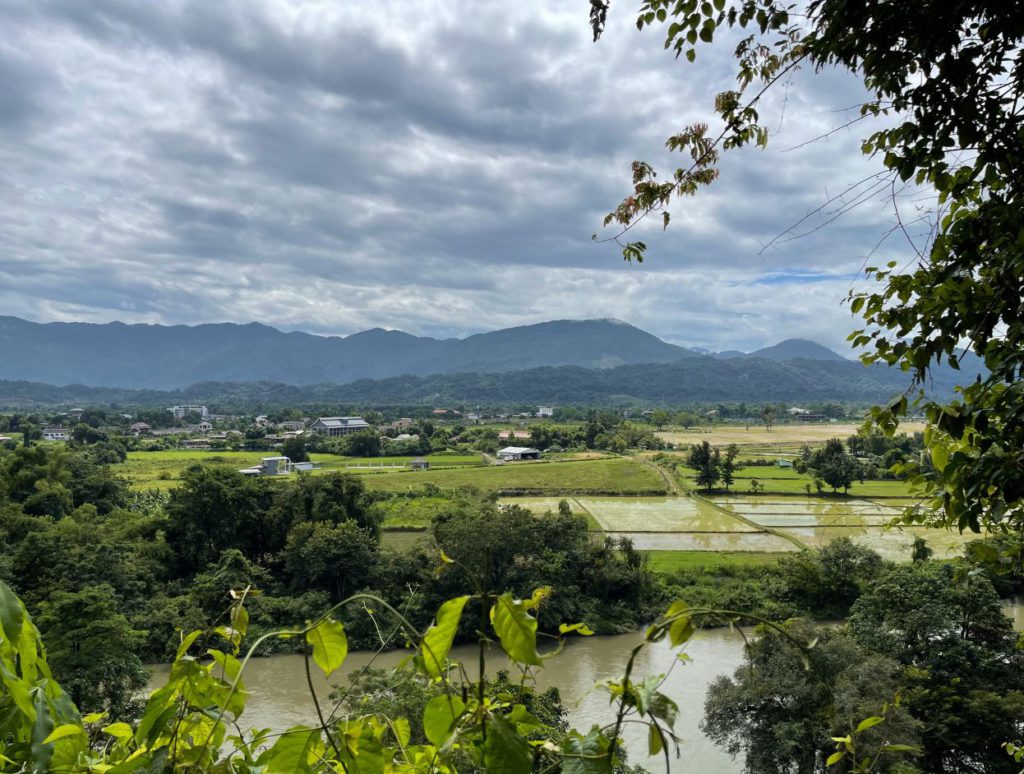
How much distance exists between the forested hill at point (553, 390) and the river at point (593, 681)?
137201mm

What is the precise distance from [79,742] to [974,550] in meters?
2.44

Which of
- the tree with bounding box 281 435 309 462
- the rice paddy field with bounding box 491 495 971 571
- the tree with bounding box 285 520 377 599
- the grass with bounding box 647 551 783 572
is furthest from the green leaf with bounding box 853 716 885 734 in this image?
the tree with bounding box 281 435 309 462

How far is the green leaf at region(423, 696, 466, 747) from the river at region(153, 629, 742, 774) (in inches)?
399

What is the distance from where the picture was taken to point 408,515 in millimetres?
27016

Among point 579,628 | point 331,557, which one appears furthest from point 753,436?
point 579,628

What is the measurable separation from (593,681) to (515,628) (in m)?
13.2

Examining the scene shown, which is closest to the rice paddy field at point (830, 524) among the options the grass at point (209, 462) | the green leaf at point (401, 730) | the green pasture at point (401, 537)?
the green pasture at point (401, 537)

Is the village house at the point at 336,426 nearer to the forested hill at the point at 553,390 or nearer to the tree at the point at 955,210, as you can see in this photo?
the tree at the point at 955,210

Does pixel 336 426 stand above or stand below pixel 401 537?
above

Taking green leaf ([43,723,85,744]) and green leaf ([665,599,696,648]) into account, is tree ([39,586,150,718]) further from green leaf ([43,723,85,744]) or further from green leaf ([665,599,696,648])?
green leaf ([665,599,696,648])

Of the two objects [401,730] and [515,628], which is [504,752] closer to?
[515,628]

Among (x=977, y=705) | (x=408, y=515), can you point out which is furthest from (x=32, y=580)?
(x=977, y=705)

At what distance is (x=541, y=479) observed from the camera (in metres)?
37.9

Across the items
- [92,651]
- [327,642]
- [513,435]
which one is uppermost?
[327,642]
